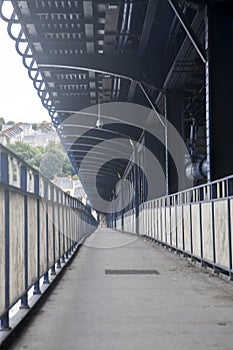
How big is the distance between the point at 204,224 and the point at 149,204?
1563 cm

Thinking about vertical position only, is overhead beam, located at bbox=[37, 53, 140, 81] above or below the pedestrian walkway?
above

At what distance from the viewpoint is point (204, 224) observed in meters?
13.0

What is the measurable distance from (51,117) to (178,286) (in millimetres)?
19677

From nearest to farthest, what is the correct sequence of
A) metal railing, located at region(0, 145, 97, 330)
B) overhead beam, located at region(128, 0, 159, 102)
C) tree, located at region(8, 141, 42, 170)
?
metal railing, located at region(0, 145, 97, 330)
overhead beam, located at region(128, 0, 159, 102)
tree, located at region(8, 141, 42, 170)

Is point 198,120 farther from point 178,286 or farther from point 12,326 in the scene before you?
point 12,326

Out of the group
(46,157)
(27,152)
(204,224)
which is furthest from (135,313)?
(46,157)

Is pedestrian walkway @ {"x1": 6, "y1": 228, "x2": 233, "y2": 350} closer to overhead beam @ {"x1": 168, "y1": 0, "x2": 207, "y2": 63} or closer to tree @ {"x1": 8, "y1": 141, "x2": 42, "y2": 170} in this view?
tree @ {"x1": 8, "y1": 141, "x2": 42, "y2": 170}

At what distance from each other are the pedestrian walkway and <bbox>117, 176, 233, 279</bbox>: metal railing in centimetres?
45

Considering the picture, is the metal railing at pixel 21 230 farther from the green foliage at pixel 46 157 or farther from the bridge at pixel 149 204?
the green foliage at pixel 46 157

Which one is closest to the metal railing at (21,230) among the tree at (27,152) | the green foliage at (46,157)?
the green foliage at (46,157)

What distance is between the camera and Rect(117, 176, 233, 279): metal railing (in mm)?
10766

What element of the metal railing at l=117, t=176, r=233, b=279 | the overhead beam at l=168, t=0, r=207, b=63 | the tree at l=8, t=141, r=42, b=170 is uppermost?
the overhead beam at l=168, t=0, r=207, b=63

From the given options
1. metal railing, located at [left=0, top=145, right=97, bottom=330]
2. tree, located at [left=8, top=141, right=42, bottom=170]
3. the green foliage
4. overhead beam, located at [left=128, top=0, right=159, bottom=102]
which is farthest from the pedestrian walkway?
overhead beam, located at [left=128, top=0, right=159, bottom=102]

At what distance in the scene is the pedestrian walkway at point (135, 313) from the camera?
6.25m
